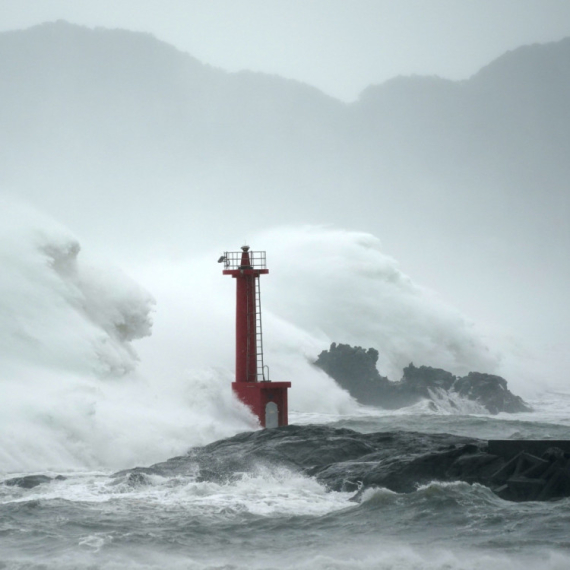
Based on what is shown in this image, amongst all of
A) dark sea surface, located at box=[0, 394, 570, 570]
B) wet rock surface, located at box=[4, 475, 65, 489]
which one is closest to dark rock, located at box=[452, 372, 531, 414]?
dark sea surface, located at box=[0, 394, 570, 570]

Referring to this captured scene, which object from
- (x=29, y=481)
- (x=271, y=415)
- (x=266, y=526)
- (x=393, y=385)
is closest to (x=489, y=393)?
(x=393, y=385)

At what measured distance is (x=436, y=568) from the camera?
8.03m

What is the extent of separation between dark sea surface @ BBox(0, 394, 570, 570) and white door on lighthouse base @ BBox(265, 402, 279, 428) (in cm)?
604

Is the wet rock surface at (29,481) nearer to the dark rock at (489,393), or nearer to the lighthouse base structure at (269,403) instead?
the lighthouse base structure at (269,403)

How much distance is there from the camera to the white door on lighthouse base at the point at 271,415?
754 inches

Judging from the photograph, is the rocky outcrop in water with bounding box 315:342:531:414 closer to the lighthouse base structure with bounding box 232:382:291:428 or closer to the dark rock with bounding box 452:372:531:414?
the dark rock with bounding box 452:372:531:414

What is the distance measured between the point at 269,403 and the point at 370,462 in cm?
626

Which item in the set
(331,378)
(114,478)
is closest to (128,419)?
(114,478)

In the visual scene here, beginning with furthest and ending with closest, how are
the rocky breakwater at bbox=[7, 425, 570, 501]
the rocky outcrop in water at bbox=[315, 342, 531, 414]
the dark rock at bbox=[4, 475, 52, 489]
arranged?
1. the rocky outcrop in water at bbox=[315, 342, 531, 414]
2. the dark rock at bbox=[4, 475, 52, 489]
3. the rocky breakwater at bbox=[7, 425, 570, 501]

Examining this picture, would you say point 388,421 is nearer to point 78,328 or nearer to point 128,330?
point 128,330

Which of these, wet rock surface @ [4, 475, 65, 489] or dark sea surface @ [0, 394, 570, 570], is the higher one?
Answer: wet rock surface @ [4, 475, 65, 489]

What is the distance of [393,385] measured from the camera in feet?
104

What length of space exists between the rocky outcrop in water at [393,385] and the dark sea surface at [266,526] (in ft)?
60.2

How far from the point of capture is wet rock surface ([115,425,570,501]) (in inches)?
458
